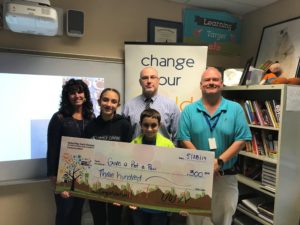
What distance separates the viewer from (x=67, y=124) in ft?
6.02

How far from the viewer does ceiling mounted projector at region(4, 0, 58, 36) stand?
1.75 m

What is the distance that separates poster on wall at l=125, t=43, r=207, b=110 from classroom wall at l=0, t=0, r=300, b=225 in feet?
0.72

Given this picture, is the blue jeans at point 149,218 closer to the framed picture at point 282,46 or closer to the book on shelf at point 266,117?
the book on shelf at point 266,117

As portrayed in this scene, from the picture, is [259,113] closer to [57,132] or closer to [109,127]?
[109,127]

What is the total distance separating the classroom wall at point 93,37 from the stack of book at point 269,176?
4.72 feet

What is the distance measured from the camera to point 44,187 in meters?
2.27

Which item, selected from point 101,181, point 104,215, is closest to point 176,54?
point 101,181

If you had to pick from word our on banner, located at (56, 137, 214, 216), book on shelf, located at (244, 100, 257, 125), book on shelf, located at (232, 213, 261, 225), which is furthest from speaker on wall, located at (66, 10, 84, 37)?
book on shelf, located at (232, 213, 261, 225)

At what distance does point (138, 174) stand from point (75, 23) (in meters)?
1.49

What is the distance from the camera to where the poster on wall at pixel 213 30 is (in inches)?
111

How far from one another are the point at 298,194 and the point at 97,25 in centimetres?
236

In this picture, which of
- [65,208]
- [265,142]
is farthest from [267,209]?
[65,208]

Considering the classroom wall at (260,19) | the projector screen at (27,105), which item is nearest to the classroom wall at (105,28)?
the projector screen at (27,105)

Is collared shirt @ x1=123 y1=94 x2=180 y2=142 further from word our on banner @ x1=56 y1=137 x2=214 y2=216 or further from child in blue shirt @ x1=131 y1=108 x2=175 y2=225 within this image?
word our on banner @ x1=56 y1=137 x2=214 y2=216
